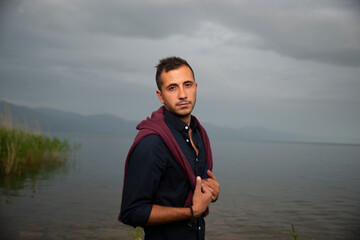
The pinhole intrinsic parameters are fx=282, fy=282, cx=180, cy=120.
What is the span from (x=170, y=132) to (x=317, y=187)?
2273 cm

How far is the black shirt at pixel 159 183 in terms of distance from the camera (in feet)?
6.68

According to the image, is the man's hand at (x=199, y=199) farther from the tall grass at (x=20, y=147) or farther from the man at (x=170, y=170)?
the tall grass at (x=20, y=147)

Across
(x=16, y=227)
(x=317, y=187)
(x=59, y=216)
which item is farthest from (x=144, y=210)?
(x=317, y=187)

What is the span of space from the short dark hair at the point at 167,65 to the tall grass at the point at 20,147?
14.8 m

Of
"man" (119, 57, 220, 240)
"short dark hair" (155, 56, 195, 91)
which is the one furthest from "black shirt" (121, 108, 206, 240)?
"short dark hair" (155, 56, 195, 91)

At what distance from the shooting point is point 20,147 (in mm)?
16453

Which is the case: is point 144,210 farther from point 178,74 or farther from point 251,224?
point 251,224

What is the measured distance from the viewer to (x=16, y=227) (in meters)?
9.38

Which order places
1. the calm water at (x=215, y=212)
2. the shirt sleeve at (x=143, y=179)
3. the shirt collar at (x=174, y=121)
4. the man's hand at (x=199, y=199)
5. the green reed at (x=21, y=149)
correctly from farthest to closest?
the green reed at (x=21, y=149) < the calm water at (x=215, y=212) < the shirt collar at (x=174, y=121) < the man's hand at (x=199, y=199) < the shirt sleeve at (x=143, y=179)

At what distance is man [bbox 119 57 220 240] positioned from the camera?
6.72ft

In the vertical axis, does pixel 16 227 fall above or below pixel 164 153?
below

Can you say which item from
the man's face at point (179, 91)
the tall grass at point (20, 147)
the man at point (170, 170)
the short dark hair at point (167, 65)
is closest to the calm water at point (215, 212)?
the tall grass at point (20, 147)

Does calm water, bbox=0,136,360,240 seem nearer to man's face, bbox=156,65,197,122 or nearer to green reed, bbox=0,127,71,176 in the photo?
green reed, bbox=0,127,71,176

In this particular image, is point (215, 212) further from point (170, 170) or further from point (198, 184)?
point (170, 170)
